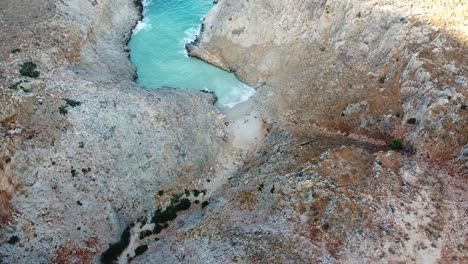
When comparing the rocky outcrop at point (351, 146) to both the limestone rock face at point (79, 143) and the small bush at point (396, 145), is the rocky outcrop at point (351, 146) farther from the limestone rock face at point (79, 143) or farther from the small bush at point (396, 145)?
the limestone rock face at point (79, 143)

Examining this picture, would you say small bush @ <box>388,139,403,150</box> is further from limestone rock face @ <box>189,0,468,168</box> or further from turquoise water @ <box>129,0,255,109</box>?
turquoise water @ <box>129,0,255,109</box>

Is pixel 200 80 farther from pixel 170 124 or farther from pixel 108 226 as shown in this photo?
pixel 108 226

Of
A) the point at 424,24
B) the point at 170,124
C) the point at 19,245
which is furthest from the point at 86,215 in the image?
the point at 424,24

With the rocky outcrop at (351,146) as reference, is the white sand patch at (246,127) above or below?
below

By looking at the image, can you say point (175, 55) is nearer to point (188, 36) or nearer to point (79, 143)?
point (188, 36)

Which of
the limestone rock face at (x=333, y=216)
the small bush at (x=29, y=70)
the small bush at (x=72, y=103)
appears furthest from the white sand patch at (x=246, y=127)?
the small bush at (x=29, y=70)
